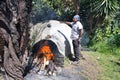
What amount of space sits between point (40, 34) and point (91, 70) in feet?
9.22

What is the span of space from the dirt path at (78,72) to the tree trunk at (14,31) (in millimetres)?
633

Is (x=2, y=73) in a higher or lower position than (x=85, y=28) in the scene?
lower

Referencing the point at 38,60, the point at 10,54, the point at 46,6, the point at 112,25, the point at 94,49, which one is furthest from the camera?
the point at 46,6

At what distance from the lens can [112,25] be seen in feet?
61.1

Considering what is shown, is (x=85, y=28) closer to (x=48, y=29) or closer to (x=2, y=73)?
(x=48, y=29)

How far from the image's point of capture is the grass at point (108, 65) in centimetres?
1305

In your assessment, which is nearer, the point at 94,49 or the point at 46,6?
the point at 94,49

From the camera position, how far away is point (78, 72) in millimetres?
12867

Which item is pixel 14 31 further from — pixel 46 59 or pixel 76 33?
pixel 76 33

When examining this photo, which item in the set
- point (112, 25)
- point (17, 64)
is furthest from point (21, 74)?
point (112, 25)

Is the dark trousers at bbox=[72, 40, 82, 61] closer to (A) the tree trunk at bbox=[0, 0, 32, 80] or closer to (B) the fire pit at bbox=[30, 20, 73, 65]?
(B) the fire pit at bbox=[30, 20, 73, 65]

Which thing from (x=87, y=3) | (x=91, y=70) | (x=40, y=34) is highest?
(x=87, y=3)

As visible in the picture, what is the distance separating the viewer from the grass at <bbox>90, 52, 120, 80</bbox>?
1305 centimetres

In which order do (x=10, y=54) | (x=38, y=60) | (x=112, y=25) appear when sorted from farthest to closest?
(x=112, y=25) → (x=38, y=60) → (x=10, y=54)
